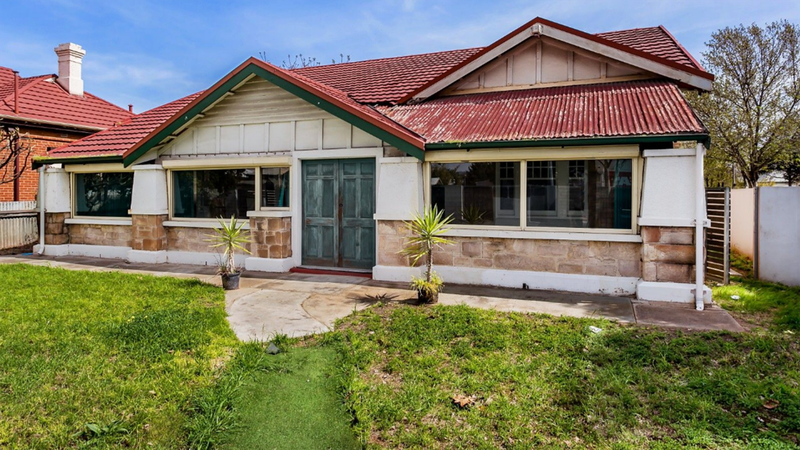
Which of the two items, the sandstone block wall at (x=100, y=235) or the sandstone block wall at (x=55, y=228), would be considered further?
the sandstone block wall at (x=55, y=228)

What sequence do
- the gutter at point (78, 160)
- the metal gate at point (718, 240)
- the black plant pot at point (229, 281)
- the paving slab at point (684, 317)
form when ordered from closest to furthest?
the paving slab at point (684, 317)
the black plant pot at point (229, 281)
the metal gate at point (718, 240)
the gutter at point (78, 160)

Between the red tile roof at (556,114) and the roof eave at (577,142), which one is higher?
the red tile roof at (556,114)

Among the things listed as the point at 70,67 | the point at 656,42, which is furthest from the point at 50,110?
the point at 656,42

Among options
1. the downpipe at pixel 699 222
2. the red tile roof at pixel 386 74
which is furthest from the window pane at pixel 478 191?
the red tile roof at pixel 386 74

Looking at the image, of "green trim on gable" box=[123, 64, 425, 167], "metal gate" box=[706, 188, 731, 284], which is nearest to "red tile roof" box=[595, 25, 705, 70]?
"metal gate" box=[706, 188, 731, 284]

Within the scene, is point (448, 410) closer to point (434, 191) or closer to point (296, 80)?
point (434, 191)

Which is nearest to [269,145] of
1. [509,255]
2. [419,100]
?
[419,100]

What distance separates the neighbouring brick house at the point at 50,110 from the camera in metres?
16.1

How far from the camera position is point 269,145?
33.1 ft

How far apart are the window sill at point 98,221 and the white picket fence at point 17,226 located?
207 cm

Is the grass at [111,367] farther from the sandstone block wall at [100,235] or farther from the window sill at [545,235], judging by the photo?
the window sill at [545,235]

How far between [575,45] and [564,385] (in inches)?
289

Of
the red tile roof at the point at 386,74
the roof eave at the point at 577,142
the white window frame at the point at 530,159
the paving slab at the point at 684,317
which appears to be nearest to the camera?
the paving slab at the point at 684,317

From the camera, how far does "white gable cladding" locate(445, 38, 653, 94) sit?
931 cm
